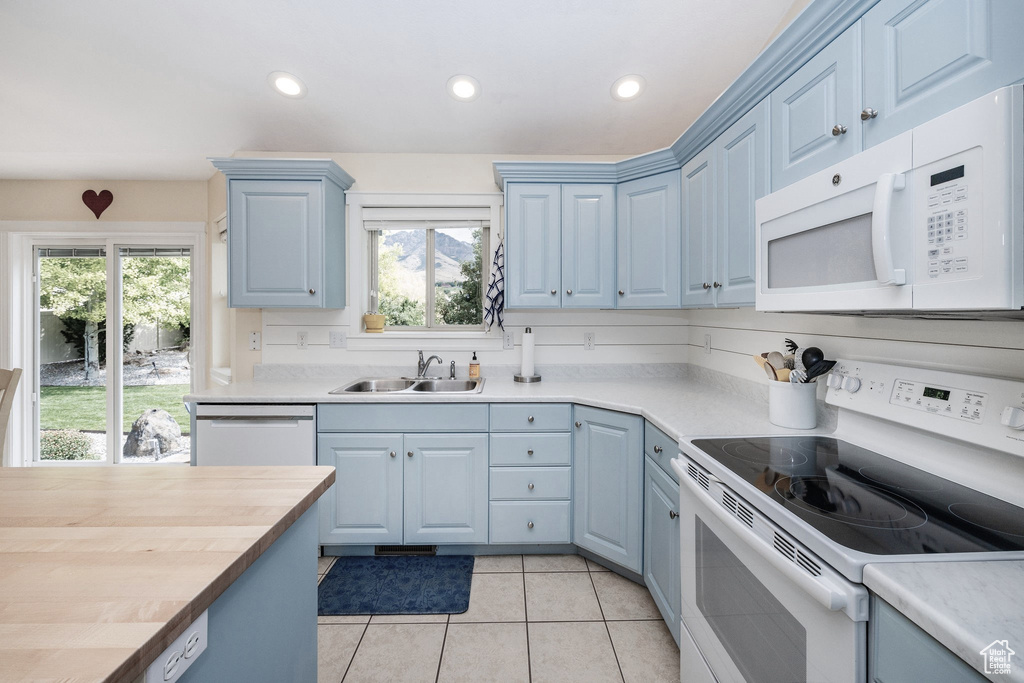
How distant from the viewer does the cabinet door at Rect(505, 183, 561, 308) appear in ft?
8.63

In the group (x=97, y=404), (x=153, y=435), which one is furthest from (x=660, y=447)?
(x=97, y=404)

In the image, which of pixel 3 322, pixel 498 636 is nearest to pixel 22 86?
pixel 3 322

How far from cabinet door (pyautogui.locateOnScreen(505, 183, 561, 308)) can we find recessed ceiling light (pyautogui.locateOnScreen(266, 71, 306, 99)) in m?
1.26

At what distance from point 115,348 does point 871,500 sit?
4544 millimetres

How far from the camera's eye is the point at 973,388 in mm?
1100

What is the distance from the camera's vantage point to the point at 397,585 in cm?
218

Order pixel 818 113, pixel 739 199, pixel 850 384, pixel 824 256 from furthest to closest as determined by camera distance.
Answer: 1. pixel 739 199
2. pixel 850 384
3. pixel 818 113
4. pixel 824 256

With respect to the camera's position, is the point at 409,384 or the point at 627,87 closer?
the point at 627,87

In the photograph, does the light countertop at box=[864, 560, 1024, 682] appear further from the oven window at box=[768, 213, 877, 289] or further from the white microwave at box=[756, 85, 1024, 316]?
the oven window at box=[768, 213, 877, 289]

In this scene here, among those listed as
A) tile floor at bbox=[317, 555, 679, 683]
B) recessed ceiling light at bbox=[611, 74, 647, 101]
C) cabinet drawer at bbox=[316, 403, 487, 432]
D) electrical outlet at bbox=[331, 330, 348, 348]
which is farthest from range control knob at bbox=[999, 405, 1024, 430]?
electrical outlet at bbox=[331, 330, 348, 348]

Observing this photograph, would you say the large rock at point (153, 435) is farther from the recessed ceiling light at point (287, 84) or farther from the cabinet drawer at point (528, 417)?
the cabinet drawer at point (528, 417)

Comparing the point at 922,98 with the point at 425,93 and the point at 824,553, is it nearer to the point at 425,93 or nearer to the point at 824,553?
the point at 824,553

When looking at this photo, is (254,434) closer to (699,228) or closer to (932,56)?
(699,228)

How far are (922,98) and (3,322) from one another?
5349 mm
